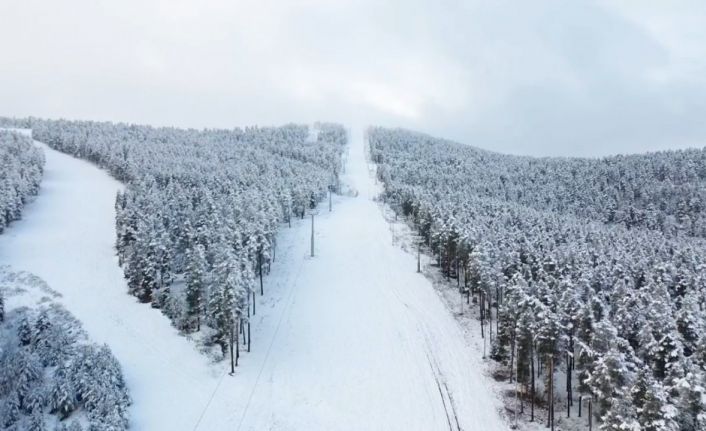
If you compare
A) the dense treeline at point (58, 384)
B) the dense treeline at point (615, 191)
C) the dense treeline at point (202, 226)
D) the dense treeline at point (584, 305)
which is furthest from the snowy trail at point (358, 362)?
the dense treeline at point (615, 191)

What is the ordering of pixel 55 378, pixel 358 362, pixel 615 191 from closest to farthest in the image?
pixel 55 378
pixel 358 362
pixel 615 191

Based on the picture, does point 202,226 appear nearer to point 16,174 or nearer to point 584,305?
point 584,305

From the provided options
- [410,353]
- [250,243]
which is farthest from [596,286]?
[250,243]

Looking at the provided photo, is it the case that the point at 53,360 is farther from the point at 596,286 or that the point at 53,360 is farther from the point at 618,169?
the point at 618,169

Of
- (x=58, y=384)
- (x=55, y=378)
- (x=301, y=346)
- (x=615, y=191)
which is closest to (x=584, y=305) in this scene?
(x=301, y=346)

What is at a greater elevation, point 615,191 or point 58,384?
point 615,191
